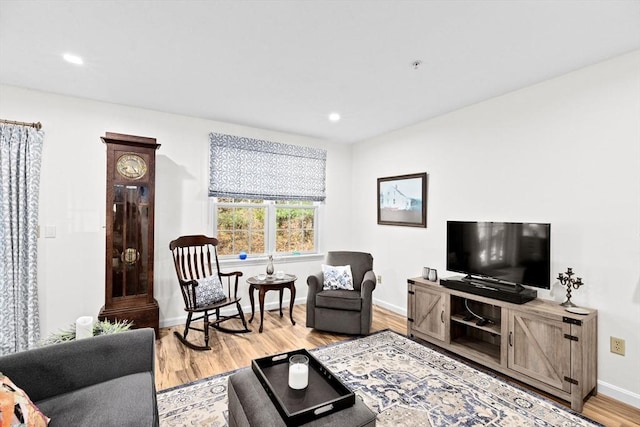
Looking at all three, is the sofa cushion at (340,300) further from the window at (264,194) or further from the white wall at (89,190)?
the white wall at (89,190)

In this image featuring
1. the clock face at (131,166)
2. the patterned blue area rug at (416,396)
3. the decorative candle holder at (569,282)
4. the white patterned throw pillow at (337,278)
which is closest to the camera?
the patterned blue area rug at (416,396)

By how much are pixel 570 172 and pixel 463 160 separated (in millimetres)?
1038

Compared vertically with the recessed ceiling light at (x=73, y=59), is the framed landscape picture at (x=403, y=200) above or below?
below

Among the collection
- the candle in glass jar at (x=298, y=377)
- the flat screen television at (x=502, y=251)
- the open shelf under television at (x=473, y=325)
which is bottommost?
the open shelf under television at (x=473, y=325)

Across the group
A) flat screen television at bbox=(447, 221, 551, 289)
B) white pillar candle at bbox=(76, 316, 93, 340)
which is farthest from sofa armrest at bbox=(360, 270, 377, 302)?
white pillar candle at bbox=(76, 316, 93, 340)

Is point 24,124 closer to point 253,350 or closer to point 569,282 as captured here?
point 253,350

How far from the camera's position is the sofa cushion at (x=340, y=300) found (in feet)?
11.0

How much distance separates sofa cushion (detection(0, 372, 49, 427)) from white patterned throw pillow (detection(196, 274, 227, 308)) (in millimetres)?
1869

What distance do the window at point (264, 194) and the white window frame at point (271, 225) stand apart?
0.04ft

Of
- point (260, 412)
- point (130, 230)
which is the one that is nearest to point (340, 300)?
point (260, 412)

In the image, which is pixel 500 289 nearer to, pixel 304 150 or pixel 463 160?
pixel 463 160

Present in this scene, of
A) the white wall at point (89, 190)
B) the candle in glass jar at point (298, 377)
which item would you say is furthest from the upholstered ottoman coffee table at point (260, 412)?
the white wall at point (89, 190)

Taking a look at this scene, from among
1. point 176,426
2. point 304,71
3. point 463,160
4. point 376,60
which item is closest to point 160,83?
point 304,71

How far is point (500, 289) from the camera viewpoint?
273cm
